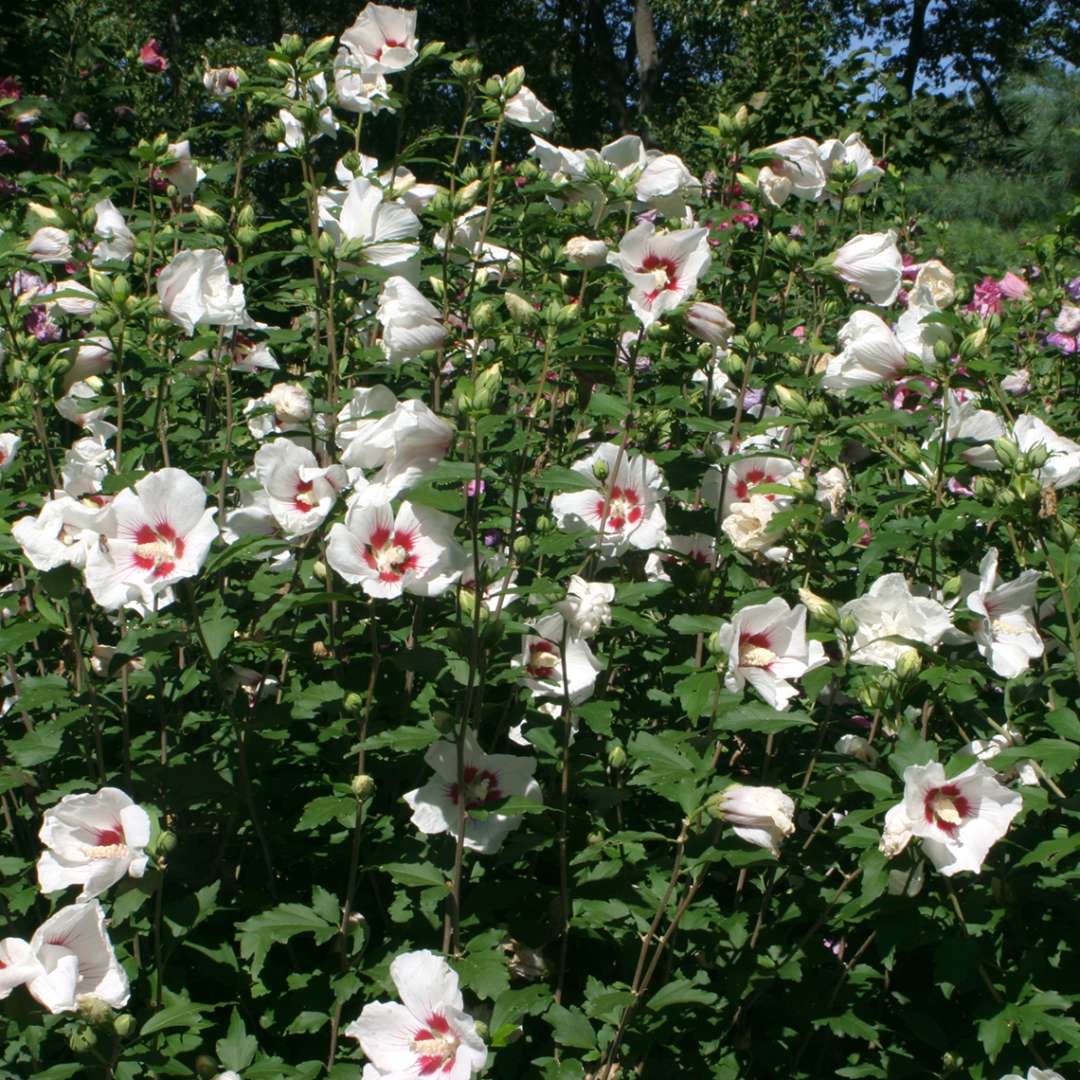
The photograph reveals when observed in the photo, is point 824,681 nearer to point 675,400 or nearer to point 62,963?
point 675,400

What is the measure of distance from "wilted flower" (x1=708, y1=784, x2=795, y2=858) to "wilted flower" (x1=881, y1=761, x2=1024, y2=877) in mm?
150

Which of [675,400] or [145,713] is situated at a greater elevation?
[675,400]

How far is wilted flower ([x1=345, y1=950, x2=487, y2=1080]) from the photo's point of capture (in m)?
1.60

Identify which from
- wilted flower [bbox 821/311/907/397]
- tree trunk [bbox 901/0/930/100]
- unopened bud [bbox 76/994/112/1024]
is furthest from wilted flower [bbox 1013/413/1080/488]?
tree trunk [bbox 901/0/930/100]

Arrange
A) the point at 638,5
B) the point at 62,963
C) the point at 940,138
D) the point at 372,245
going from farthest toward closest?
the point at 638,5 < the point at 940,138 < the point at 372,245 < the point at 62,963

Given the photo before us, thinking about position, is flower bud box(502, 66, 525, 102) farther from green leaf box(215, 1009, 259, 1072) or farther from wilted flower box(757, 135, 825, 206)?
green leaf box(215, 1009, 259, 1072)

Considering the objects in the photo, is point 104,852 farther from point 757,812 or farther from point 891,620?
point 891,620

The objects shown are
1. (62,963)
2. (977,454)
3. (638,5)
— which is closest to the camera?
(62,963)

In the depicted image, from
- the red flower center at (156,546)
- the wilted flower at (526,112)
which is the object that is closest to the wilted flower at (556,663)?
the red flower center at (156,546)

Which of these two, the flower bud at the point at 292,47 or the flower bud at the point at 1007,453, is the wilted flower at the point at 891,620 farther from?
the flower bud at the point at 292,47

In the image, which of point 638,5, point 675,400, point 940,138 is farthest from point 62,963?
point 638,5

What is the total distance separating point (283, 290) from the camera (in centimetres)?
280

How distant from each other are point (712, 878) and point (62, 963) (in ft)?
3.89

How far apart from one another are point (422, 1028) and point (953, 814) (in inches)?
32.9
